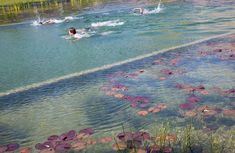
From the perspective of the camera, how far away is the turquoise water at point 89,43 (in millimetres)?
10344

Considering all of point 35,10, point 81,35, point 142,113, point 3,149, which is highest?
point 142,113

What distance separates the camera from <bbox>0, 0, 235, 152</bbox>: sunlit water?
6.29 metres

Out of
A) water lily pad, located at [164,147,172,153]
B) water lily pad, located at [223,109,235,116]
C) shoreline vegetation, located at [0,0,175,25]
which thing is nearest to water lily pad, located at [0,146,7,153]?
water lily pad, located at [164,147,172,153]

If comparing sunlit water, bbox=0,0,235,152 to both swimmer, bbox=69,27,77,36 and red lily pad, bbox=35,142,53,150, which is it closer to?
red lily pad, bbox=35,142,53,150

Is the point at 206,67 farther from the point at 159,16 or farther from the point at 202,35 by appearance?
the point at 159,16

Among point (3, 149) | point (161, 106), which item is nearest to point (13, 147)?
point (3, 149)

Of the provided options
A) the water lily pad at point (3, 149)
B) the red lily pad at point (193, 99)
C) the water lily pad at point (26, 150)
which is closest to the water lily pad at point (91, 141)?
the water lily pad at point (26, 150)

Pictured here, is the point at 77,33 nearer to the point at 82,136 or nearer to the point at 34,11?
the point at 82,136

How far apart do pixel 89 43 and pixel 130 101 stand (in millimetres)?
7145

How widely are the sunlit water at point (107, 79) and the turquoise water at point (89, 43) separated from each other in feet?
0.10

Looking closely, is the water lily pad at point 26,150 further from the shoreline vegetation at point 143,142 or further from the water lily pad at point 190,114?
the water lily pad at point 190,114

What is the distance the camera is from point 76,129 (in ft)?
20.0

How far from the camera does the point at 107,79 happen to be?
8719 mm

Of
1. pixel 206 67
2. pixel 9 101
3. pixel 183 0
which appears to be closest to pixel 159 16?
pixel 183 0
